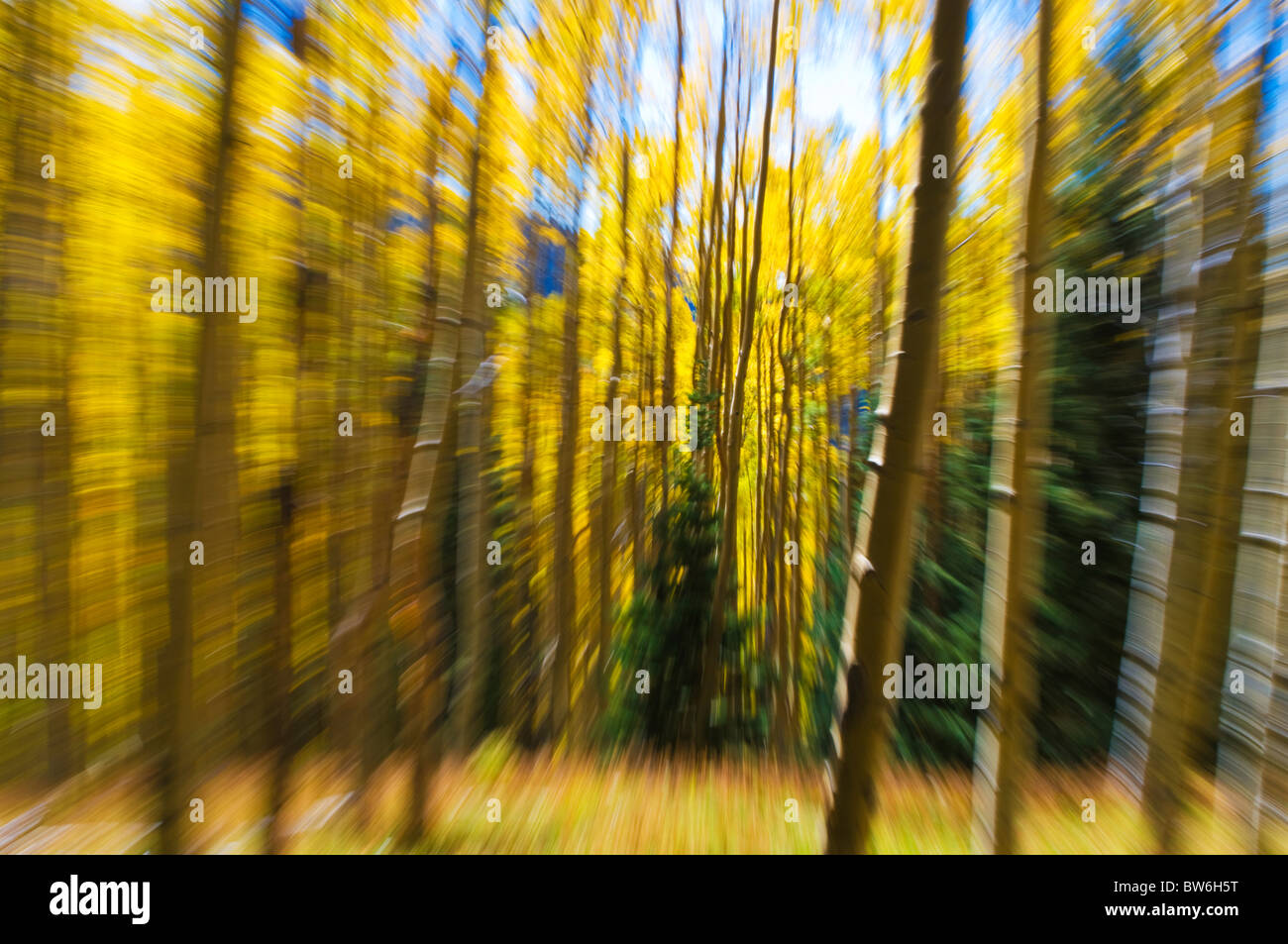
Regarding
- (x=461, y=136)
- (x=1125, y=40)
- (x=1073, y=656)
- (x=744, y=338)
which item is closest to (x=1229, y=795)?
(x=1073, y=656)

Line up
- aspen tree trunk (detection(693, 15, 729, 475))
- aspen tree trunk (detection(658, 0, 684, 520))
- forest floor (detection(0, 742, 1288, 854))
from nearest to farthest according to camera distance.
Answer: forest floor (detection(0, 742, 1288, 854))
aspen tree trunk (detection(658, 0, 684, 520))
aspen tree trunk (detection(693, 15, 729, 475))

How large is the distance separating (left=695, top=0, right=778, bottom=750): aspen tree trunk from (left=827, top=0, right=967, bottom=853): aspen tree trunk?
3.03 feet

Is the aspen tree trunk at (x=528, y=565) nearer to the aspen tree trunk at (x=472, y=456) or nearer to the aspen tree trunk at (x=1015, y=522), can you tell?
the aspen tree trunk at (x=472, y=456)

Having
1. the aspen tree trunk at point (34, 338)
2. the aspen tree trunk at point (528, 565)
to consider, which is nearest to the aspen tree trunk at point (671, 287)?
the aspen tree trunk at point (528, 565)

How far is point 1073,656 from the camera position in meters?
1.77

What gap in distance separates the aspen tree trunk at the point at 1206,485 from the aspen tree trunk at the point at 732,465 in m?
1.35

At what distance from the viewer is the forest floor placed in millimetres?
1235

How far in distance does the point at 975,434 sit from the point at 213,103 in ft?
9.03

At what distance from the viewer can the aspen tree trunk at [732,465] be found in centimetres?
188

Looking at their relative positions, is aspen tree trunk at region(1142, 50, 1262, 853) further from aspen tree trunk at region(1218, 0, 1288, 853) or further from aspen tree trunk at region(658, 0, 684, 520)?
aspen tree trunk at region(658, 0, 684, 520)

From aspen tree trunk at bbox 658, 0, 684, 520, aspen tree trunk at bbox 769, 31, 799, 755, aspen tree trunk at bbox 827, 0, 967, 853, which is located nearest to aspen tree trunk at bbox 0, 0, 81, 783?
aspen tree trunk at bbox 658, 0, 684, 520

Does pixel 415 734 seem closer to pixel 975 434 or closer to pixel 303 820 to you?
pixel 303 820

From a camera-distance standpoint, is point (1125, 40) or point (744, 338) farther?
point (744, 338)
